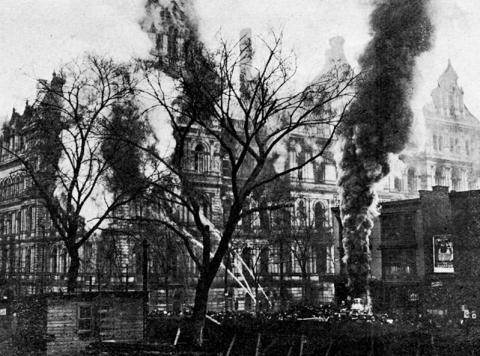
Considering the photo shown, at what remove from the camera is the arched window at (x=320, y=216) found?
64.1 m

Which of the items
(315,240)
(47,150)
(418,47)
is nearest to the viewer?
(47,150)

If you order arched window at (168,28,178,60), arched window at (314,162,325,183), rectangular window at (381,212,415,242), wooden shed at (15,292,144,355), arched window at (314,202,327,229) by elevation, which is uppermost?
arched window at (168,28,178,60)

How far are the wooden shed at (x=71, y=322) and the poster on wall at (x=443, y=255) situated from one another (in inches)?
1085

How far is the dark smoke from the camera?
36.2m

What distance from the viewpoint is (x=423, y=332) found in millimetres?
26156

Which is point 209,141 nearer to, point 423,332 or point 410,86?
point 410,86

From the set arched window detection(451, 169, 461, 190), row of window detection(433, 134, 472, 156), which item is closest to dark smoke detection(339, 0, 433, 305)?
arched window detection(451, 169, 461, 190)

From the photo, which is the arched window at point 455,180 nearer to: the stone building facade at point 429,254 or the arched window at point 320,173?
the arched window at point 320,173

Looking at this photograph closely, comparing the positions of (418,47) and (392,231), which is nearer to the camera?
(418,47)

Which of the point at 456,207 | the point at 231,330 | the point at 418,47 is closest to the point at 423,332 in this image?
the point at 231,330

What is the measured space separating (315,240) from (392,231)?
9.96 meters

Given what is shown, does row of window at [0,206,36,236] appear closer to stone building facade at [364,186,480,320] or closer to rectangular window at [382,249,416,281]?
stone building facade at [364,186,480,320]

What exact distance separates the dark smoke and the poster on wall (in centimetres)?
1346

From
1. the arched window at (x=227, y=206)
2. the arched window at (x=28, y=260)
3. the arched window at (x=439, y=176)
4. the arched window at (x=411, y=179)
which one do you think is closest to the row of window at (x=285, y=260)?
the arched window at (x=227, y=206)
